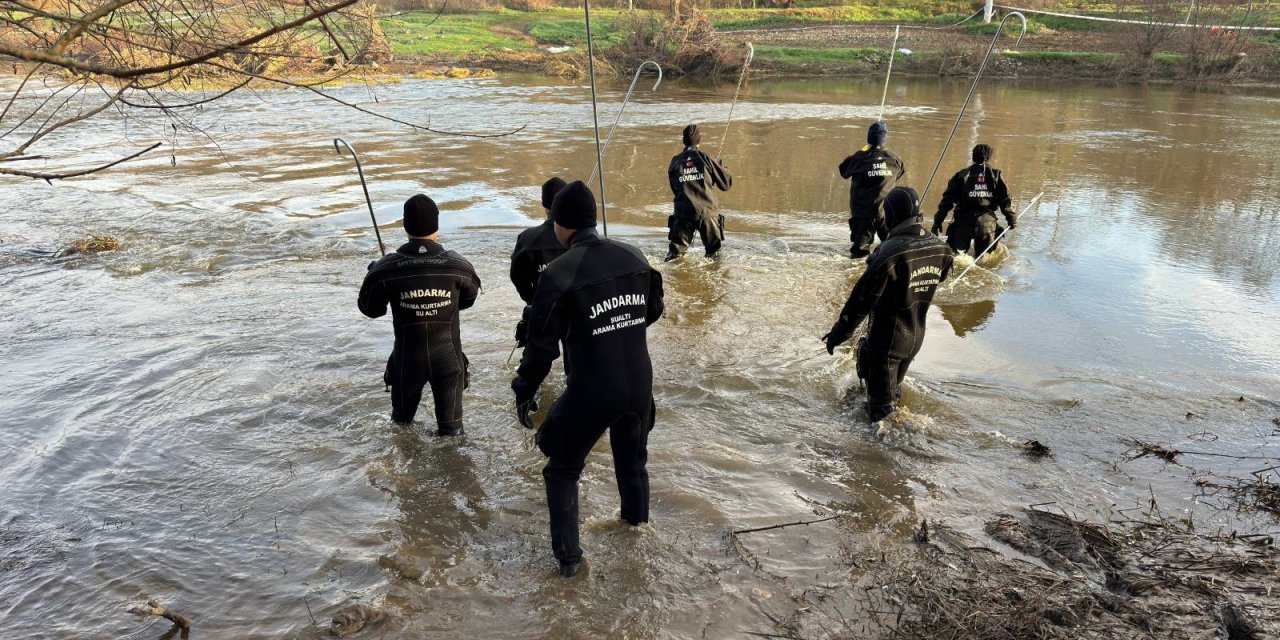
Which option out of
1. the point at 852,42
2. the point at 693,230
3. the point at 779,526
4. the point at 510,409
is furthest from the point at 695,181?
the point at 852,42

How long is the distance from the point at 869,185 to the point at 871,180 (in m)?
0.07

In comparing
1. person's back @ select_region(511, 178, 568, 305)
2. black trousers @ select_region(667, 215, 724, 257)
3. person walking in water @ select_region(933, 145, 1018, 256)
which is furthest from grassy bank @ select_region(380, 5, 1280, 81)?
person's back @ select_region(511, 178, 568, 305)

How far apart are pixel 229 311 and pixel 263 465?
148 inches

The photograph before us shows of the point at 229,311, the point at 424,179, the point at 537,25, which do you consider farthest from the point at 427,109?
the point at 537,25

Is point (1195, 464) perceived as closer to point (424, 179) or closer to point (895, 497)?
point (895, 497)

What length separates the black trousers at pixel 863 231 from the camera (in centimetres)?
988

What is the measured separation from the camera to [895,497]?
16.3 ft

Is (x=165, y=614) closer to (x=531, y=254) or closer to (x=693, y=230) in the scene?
(x=531, y=254)

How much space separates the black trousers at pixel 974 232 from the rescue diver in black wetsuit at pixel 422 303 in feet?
21.6

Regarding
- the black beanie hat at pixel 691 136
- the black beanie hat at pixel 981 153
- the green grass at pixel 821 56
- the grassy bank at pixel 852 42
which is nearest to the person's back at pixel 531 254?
the black beanie hat at pixel 691 136

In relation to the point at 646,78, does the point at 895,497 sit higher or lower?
lower

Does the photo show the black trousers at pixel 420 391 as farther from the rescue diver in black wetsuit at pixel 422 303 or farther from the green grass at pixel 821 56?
the green grass at pixel 821 56

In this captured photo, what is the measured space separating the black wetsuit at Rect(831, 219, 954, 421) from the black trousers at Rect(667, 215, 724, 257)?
169 inches

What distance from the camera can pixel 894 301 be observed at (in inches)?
216
